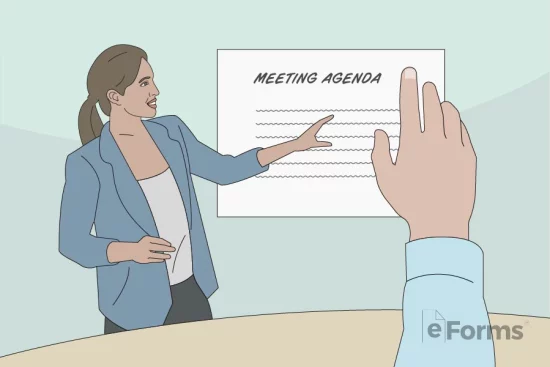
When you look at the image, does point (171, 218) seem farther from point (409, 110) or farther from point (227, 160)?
→ point (409, 110)

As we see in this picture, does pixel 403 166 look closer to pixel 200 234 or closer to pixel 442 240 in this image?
pixel 442 240

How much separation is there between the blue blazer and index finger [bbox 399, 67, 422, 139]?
184 centimetres

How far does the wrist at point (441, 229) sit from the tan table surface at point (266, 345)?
813 mm

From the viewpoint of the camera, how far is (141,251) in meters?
2.45

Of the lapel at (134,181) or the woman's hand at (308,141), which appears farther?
the woman's hand at (308,141)

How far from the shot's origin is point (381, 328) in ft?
6.77

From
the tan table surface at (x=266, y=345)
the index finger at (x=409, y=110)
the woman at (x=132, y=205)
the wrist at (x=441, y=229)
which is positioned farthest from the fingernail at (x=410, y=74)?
the woman at (x=132, y=205)

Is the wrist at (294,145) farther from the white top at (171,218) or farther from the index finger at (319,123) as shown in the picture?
the white top at (171,218)

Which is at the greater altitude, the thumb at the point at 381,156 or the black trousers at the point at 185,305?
the thumb at the point at 381,156

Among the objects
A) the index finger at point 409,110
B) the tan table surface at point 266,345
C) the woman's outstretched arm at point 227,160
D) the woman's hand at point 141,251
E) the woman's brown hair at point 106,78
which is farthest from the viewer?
the woman's outstretched arm at point 227,160

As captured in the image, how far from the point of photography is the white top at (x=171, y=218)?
265 cm

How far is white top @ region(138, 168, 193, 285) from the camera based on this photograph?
265 centimetres

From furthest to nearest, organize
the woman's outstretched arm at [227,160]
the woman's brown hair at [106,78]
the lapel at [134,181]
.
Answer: the woman's outstretched arm at [227,160], the woman's brown hair at [106,78], the lapel at [134,181]

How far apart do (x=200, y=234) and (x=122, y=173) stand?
35cm
